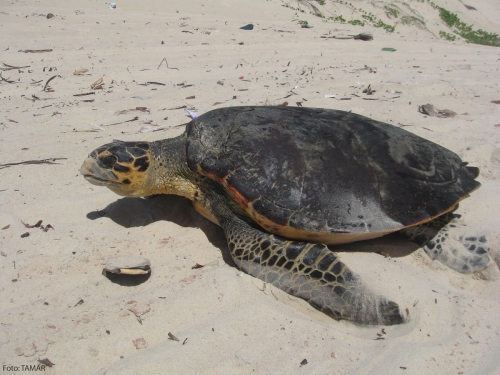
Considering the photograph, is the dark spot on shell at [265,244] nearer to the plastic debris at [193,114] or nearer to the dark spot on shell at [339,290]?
the dark spot on shell at [339,290]

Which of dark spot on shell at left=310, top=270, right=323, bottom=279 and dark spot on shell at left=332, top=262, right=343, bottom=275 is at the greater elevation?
dark spot on shell at left=332, top=262, right=343, bottom=275

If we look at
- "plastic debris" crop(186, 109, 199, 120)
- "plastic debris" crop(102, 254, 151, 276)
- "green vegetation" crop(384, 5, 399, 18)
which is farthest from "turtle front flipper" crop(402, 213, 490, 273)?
"green vegetation" crop(384, 5, 399, 18)

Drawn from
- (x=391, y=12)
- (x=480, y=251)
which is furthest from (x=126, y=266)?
(x=391, y=12)

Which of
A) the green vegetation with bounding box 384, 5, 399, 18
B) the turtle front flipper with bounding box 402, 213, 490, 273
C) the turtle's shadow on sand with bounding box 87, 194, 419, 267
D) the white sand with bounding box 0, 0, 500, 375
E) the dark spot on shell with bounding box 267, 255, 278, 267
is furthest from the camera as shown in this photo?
the green vegetation with bounding box 384, 5, 399, 18

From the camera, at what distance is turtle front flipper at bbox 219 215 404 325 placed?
1.97m

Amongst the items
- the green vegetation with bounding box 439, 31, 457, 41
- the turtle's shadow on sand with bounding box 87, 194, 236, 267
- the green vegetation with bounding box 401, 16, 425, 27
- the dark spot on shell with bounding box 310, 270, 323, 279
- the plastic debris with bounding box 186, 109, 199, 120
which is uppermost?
the green vegetation with bounding box 401, 16, 425, 27

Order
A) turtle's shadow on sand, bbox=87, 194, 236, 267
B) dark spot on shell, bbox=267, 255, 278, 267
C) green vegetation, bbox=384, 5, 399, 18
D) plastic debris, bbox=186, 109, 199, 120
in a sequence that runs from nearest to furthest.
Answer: dark spot on shell, bbox=267, 255, 278, 267 → turtle's shadow on sand, bbox=87, 194, 236, 267 → plastic debris, bbox=186, 109, 199, 120 → green vegetation, bbox=384, 5, 399, 18

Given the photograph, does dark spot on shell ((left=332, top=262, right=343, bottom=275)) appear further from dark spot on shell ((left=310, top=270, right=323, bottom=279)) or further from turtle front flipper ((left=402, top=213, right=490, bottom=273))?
turtle front flipper ((left=402, top=213, right=490, bottom=273))

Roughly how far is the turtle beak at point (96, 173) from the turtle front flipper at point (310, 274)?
2.82 feet

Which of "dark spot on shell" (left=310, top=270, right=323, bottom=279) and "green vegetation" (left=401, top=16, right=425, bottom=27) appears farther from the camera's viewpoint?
"green vegetation" (left=401, top=16, right=425, bottom=27)

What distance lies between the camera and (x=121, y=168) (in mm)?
2590

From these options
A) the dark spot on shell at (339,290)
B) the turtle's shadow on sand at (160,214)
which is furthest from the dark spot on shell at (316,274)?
the turtle's shadow on sand at (160,214)

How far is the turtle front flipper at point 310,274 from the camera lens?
1970mm

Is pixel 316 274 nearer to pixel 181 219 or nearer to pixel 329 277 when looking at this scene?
pixel 329 277
